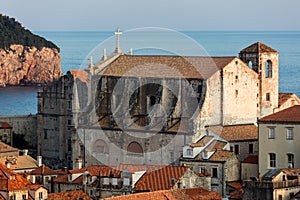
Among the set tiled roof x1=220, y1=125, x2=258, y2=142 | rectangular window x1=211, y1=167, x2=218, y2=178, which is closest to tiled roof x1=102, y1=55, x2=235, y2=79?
tiled roof x1=220, y1=125, x2=258, y2=142

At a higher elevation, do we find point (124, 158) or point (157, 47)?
point (157, 47)

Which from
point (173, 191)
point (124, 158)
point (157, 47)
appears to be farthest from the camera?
point (157, 47)

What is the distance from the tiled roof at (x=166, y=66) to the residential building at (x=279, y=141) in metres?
10.2

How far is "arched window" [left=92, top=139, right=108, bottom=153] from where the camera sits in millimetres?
85250

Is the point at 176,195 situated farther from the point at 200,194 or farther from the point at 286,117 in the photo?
the point at 286,117

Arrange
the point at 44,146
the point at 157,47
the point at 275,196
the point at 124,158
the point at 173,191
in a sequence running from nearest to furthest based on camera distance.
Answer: the point at 275,196 → the point at 173,191 → the point at 124,158 → the point at 44,146 → the point at 157,47

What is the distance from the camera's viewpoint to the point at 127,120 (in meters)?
84.9

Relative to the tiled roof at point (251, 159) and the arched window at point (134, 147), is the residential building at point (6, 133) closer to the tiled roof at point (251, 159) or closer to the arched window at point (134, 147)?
the arched window at point (134, 147)

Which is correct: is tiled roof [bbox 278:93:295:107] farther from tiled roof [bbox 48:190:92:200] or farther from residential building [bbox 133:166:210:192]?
tiled roof [bbox 48:190:92:200]

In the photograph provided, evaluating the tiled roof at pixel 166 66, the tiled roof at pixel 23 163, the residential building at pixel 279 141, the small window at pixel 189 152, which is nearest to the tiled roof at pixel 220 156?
the small window at pixel 189 152

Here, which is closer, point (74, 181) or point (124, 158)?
point (74, 181)

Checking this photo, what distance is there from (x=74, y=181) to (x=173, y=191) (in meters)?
10.5

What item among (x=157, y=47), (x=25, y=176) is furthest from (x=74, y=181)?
(x=157, y=47)

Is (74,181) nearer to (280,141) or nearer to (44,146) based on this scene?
(280,141)
